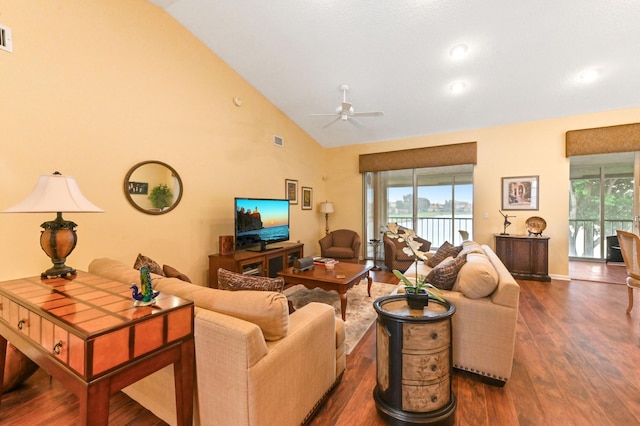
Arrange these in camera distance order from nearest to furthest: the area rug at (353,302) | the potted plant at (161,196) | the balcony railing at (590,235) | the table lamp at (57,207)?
the table lamp at (57,207), the area rug at (353,302), the potted plant at (161,196), the balcony railing at (590,235)

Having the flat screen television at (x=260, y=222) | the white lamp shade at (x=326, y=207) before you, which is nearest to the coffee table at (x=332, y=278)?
the flat screen television at (x=260, y=222)

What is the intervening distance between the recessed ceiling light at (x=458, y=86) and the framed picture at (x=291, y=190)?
10.6ft

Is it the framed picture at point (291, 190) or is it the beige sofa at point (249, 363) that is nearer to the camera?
the beige sofa at point (249, 363)

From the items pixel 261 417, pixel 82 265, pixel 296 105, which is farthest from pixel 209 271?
pixel 296 105

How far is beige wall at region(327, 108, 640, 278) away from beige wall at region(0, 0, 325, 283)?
4.01m

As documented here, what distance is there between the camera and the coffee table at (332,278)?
9.69 ft

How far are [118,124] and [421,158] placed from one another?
5.08 meters

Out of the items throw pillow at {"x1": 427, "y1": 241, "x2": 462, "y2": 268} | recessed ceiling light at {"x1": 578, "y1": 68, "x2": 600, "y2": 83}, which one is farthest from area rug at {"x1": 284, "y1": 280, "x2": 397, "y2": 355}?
recessed ceiling light at {"x1": 578, "y1": 68, "x2": 600, "y2": 83}

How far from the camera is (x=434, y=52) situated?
3439 mm

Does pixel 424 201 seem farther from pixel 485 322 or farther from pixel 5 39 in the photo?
pixel 5 39

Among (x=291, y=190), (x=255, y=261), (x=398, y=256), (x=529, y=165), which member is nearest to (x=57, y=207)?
(x=255, y=261)

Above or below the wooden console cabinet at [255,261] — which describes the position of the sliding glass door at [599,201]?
above

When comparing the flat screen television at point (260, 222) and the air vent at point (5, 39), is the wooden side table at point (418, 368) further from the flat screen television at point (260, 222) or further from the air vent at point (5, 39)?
the air vent at point (5, 39)

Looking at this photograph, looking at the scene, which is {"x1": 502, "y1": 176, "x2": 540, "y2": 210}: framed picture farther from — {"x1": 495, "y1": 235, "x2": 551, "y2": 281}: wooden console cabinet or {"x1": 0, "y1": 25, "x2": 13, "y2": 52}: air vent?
{"x1": 0, "y1": 25, "x2": 13, "y2": 52}: air vent
